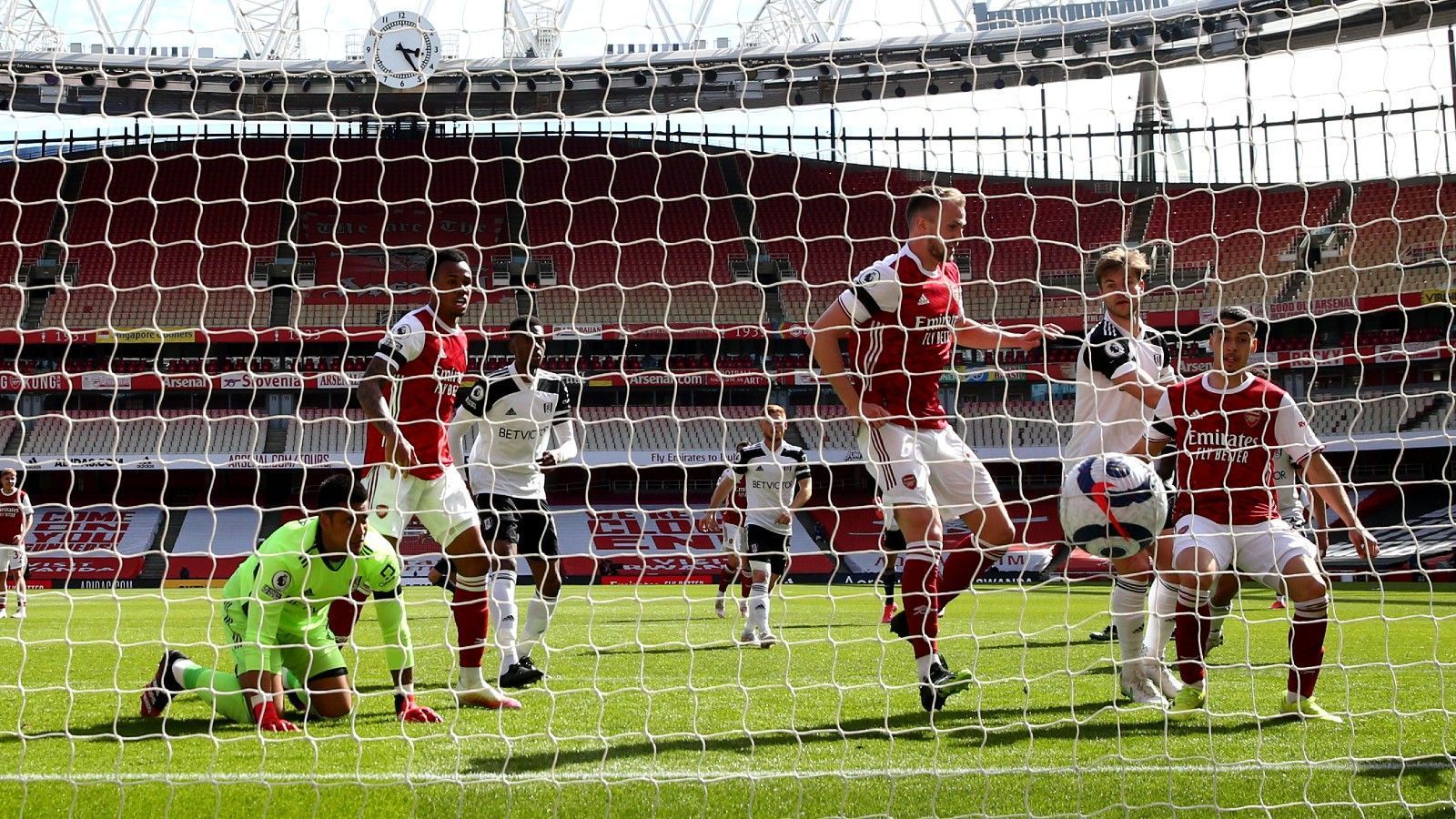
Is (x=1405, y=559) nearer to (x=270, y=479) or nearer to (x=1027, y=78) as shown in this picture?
(x=1027, y=78)

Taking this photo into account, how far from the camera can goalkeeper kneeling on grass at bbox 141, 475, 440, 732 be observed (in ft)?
Answer: 17.7

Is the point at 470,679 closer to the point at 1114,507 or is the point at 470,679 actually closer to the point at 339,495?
the point at 339,495

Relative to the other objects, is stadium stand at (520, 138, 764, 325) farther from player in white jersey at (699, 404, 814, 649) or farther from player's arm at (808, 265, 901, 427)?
player's arm at (808, 265, 901, 427)

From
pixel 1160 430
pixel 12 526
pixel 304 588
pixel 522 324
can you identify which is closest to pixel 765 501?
pixel 522 324

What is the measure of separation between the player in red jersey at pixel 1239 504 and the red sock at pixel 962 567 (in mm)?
835

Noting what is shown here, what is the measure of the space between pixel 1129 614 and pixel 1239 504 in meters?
0.68

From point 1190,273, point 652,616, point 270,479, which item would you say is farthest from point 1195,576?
point 270,479

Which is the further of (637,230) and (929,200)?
(637,230)

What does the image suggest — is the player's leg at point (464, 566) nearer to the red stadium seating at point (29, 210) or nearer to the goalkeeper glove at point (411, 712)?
the goalkeeper glove at point (411, 712)

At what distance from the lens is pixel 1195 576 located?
17.8 feet

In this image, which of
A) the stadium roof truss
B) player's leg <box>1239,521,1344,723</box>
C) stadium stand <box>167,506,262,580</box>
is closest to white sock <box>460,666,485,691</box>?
player's leg <box>1239,521,1344,723</box>

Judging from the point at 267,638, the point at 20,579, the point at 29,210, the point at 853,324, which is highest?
the point at 29,210

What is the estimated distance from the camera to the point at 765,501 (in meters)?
11.3

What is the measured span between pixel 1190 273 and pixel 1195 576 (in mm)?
21318
